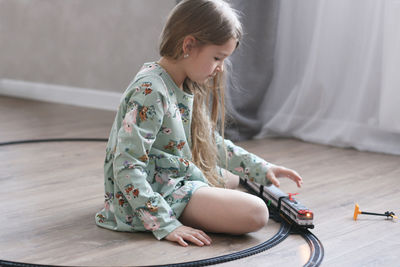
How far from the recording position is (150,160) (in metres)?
1.19

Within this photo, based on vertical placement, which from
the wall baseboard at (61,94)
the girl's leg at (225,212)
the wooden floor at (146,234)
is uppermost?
the girl's leg at (225,212)

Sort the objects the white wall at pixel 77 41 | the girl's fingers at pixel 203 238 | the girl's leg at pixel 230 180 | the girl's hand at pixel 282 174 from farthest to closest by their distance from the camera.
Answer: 1. the white wall at pixel 77 41
2. the girl's leg at pixel 230 180
3. the girl's hand at pixel 282 174
4. the girl's fingers at pixel 203 238

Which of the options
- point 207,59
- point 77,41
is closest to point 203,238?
point 207,59

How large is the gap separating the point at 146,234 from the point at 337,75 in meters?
1.30

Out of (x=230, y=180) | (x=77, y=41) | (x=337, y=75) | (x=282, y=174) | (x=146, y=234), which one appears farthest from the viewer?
(x=77, y=41)

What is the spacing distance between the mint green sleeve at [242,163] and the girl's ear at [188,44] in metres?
0.26

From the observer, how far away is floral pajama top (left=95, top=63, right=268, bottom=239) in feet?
3.63

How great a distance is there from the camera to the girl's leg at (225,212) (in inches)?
44.8

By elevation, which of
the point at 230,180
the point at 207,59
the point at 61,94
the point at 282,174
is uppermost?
the point at 207,59

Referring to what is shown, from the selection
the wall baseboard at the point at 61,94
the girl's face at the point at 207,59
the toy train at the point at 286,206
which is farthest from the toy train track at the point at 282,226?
the wall baseboard at the point at 61,94

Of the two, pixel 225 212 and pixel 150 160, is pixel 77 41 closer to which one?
pixel 150 160

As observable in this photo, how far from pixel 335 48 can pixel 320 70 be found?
0.11m

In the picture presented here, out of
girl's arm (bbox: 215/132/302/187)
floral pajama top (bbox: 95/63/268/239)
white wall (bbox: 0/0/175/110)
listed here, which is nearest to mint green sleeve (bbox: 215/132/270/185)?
girl's arm (bbox: 215/132/302/187)

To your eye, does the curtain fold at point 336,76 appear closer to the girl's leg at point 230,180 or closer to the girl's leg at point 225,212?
the girl's leg at point 230,180
